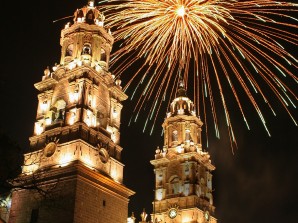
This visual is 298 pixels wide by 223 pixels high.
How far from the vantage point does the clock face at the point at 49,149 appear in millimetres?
45259

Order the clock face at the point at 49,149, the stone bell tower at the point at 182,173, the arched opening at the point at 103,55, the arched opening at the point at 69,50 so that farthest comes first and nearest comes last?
the stone bell tower at the point at 182,173, the arched opening at the point at 103,55, the arched opening at the point at 69,50, the clock face at the point at 49,149

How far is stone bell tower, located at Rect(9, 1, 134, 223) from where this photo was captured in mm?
41906

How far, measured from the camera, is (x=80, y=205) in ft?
135

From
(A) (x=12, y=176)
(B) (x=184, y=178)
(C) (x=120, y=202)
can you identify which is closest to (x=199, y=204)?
(B) (x=184, y=178)

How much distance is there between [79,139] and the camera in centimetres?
4400

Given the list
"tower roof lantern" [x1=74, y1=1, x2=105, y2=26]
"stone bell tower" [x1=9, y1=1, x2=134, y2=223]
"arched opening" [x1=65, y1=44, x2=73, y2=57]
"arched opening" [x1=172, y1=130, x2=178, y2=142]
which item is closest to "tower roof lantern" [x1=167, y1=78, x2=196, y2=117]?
"arched opening" [x1=172, y1=130, x2=178, y2=142]

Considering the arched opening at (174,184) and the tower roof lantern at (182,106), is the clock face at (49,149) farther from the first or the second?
the tower roof lantern at (182,106)

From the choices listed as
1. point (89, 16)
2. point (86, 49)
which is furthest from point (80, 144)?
point (89, 16)

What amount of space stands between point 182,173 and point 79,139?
24.4 meters

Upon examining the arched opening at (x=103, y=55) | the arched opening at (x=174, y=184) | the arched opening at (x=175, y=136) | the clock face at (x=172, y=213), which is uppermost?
the arched opening at (x=103, y=55)

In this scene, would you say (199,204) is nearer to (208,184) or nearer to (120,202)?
(208,184)

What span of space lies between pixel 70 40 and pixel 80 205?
19551 millimetres

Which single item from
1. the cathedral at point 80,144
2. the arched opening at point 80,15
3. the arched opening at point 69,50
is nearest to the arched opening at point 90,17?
the cathedral at point 80,144

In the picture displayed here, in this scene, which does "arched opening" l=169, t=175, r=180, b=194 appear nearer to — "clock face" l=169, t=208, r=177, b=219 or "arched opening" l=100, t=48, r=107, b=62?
"clock face" l=169, t=208, r=177, b=219
